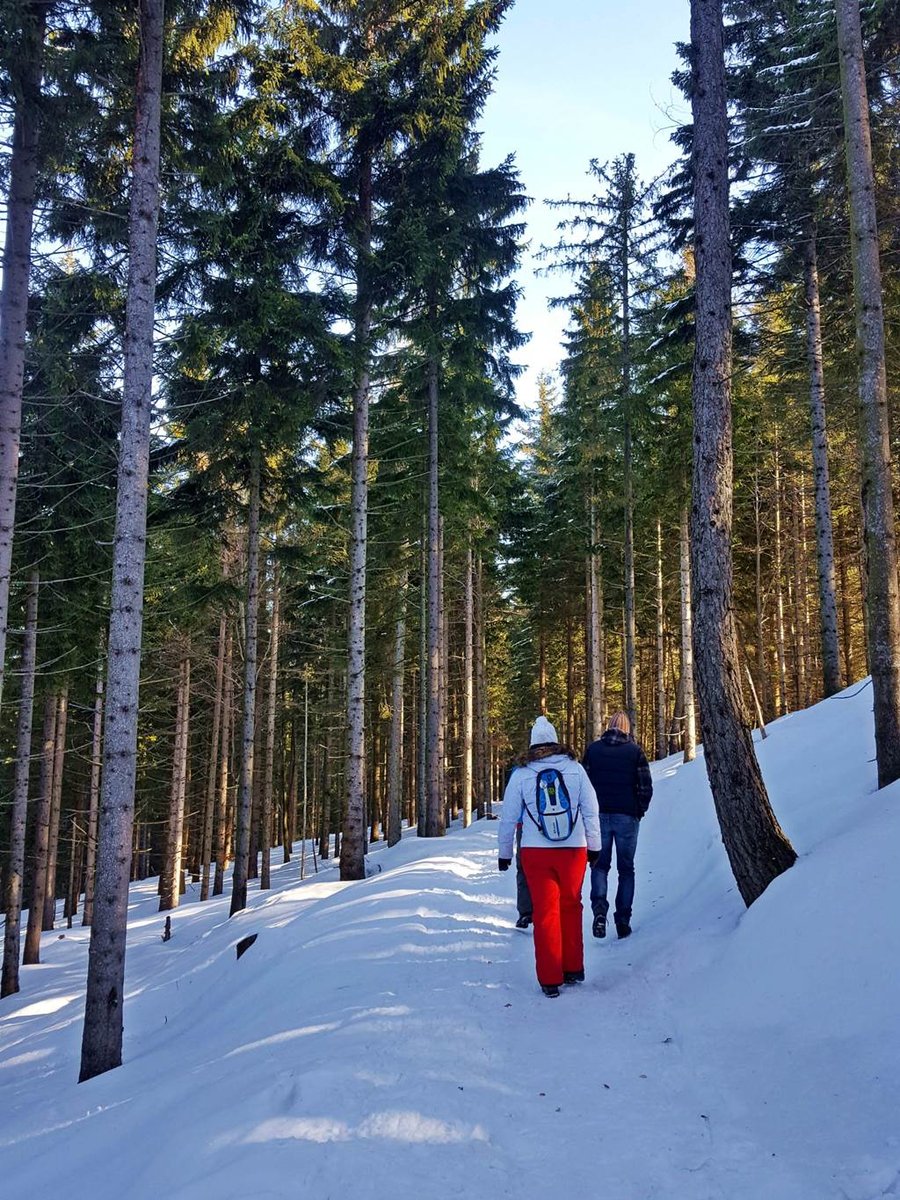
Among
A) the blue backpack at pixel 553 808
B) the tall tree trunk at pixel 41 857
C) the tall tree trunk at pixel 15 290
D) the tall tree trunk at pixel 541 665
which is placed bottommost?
the tall tree trunk at pixel 41 857

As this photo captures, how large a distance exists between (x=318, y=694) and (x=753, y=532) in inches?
712

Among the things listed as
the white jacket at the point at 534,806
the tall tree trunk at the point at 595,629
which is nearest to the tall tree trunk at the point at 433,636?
the tall tree trunk at the point at 595,629

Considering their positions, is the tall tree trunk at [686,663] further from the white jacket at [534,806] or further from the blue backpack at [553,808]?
the blue backpack at [553,808]

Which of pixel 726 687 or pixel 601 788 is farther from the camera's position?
pixel 601 788

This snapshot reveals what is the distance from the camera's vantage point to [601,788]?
7.08 m

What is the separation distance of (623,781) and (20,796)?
1334cm

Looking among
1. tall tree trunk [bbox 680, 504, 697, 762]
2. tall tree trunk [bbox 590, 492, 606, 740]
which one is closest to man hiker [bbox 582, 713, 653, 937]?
tall tree trunk [bbox 680, 504, 697, 762]

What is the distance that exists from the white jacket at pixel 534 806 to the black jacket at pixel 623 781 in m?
1.33

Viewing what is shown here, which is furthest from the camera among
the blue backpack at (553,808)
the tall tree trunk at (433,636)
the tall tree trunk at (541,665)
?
the tall tree trunk at (541,665)

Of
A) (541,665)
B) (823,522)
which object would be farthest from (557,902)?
(541,665)

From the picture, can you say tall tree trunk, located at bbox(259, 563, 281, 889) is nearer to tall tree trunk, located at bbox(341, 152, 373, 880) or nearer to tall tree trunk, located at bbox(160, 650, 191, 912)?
tall tree trunk, located at bbox(160, 650, 191, 912)

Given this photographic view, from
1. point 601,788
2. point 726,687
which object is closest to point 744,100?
point 726,687

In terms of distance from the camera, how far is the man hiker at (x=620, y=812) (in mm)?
6883

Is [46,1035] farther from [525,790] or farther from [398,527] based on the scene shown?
[398,527]
